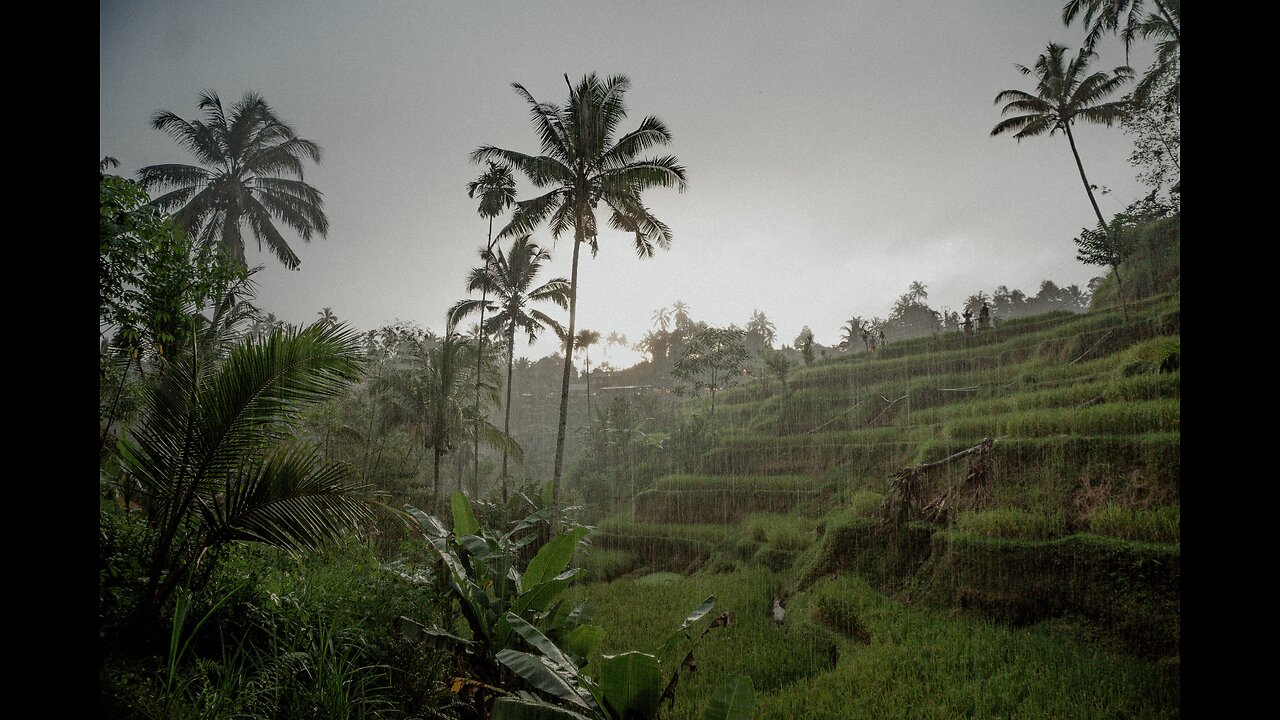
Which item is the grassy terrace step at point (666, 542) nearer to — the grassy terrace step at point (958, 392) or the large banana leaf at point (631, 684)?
the grassy terrace step at point (958, 392)

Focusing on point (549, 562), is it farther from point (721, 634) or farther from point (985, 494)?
point (985, 494)

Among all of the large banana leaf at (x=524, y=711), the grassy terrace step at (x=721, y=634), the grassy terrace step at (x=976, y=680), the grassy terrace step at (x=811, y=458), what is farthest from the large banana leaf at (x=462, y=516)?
the grassy terrace step at (x=811, y=458)

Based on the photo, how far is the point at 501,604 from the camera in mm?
4219

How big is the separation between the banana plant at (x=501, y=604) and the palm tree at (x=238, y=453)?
1.04 m

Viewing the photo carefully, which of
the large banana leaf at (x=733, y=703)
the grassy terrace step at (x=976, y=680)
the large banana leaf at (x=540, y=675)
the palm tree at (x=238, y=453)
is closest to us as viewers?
the large banana leaf at (x=733, y=703)

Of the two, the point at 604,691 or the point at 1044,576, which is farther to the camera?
the point at 1044,576

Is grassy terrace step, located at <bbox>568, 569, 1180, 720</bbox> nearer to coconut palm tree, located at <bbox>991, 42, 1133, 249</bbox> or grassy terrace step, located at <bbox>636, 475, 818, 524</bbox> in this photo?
grassy terrace step, located at <bbox>636, 475, 818, 524</bbox>

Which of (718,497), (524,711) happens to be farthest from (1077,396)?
(524,711)

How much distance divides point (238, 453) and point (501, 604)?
231 cm

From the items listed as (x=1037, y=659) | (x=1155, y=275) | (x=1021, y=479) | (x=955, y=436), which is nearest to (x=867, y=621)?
(x=1037, y=659)

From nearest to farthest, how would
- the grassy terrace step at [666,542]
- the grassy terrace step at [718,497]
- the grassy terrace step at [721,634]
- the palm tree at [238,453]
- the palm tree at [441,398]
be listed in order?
1. the palm tree at [238,453]
2. the grassy terrace step at [721,634]
3. the grassy terrace step at [666,542]
4. the palm tree at [441,398]
5. the grassy terrace step at [718,497]

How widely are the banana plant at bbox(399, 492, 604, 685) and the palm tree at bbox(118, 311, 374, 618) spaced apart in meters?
1.04

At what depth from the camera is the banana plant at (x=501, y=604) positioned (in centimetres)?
387
